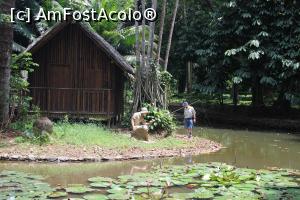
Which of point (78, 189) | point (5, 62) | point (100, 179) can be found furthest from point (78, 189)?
point (5, 62)

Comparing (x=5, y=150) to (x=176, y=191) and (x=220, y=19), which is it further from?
(x=220, y=19)

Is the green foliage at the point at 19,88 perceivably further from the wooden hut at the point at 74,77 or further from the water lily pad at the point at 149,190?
the water lily pad at the point at 149,190

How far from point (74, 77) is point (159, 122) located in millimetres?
4944

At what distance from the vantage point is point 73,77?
20203 mm

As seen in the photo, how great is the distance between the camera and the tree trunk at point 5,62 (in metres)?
15.6

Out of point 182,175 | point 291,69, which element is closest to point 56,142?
point 182,175

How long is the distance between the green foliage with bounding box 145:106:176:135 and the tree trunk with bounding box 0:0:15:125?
5246 millimetres

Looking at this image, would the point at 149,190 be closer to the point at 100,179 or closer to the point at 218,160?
the point at 100,179

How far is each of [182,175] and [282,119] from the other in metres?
16.8

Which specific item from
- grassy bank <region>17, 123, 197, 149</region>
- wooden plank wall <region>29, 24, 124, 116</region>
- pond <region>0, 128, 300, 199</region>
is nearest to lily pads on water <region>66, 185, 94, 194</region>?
pond <region>0, 128, 300, 199</region>

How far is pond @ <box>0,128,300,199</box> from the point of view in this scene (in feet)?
37.0

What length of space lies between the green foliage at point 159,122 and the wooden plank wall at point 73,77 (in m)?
2.67

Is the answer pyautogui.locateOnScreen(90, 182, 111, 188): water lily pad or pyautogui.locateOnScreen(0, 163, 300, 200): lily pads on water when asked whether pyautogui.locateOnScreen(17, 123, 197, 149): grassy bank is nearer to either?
pyautogui.locateOnScreen(0, 163, 300, 200): lily pads on water

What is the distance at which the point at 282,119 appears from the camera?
26375 millimetres
